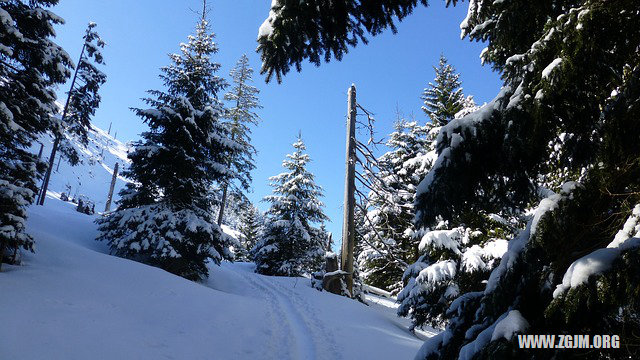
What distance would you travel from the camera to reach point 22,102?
8.05m

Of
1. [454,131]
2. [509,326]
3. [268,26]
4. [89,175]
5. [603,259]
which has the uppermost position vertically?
[89,175]

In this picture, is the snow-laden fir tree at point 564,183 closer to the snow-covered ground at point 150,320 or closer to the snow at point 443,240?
the snow at point 443,240

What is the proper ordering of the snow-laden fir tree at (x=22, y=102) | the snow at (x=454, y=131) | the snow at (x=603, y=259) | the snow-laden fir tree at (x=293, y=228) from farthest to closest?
the snow-laden fir tree at (x=293, y=228), the snow-laden fir tree at (x=22, y=102), the snow at (x=454, y=131), the snow at (x=603, y=259)

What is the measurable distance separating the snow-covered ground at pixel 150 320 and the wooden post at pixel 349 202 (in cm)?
183

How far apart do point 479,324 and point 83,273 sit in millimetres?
9198

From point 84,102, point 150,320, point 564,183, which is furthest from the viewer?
point 84,102

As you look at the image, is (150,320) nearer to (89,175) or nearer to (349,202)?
(349,202)

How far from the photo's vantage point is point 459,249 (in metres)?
8.42

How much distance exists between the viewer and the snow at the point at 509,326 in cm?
199

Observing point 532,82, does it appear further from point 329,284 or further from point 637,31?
point 329,284

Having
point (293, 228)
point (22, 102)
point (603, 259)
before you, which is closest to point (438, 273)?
point (603, 259)

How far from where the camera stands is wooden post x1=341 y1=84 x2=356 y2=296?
13586 mm

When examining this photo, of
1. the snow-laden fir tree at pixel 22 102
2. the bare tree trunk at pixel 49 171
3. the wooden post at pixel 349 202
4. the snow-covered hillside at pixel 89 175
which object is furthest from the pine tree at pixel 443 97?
the snow-covered hillside at pixel 89 175

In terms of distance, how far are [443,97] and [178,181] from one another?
13.7 m
